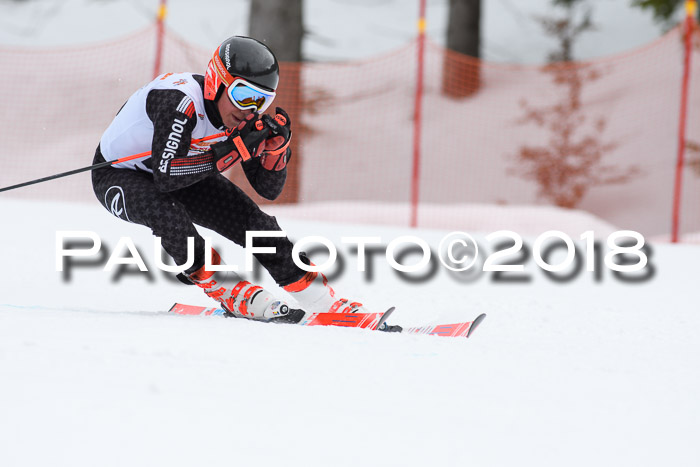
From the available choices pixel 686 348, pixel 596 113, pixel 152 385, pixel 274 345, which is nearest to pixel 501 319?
pixel 686 348

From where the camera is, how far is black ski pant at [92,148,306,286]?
301 cm

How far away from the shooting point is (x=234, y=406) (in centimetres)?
184

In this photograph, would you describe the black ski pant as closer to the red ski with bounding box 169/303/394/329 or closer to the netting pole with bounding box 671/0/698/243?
the red ski with bounding box 169/303/394/329

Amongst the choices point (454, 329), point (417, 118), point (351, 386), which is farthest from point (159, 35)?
point (351, 386)

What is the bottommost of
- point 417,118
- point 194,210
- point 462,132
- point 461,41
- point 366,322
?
point 366,322

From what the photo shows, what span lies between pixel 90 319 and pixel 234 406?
1125 millimetres

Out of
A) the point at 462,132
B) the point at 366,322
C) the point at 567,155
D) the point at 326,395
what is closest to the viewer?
the point at 326,395

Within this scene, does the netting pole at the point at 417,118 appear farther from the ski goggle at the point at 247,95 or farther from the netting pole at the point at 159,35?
the ski goggle at the point at 247,95

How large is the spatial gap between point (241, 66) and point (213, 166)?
1.42 feet

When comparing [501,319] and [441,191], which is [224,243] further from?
[441,191]

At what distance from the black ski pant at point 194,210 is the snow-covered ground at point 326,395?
347 mm

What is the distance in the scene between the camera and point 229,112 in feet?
10.1

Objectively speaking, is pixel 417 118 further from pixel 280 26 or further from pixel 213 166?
pixel 213 166

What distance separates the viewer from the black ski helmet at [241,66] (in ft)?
9.79
